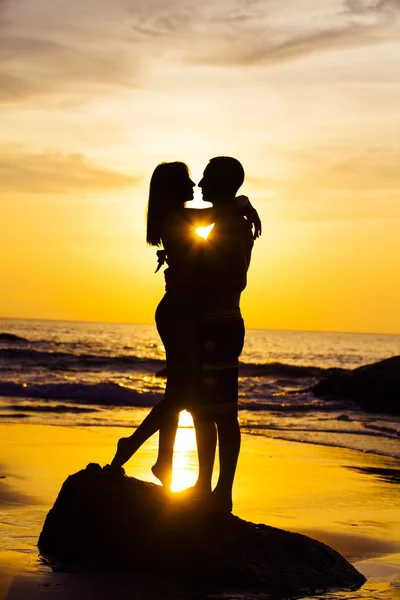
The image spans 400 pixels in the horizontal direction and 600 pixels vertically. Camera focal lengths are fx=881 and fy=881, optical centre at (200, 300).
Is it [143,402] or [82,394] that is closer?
[143,402]

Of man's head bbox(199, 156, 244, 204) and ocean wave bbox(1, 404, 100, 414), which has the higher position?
man's head bbox(199, 156, 244, 204)

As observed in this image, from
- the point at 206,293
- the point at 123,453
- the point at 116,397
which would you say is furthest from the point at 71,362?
the point at 206,293

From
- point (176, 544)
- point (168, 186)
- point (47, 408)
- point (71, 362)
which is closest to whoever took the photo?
point (176, 544)

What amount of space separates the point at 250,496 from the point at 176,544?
10.4ft

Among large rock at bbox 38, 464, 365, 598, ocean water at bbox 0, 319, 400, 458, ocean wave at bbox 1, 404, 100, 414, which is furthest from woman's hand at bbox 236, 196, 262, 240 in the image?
ocean wave at bbox 1, 404, 100, 414

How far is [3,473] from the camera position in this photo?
30.6ft

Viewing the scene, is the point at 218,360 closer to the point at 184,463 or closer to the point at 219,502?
the point at 219,502

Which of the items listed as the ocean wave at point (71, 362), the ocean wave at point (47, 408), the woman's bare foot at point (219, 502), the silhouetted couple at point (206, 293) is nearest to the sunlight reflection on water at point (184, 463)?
the woman's bare foot at point (219, 502)

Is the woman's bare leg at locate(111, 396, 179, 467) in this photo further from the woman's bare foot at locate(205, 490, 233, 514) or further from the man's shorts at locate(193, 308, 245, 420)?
the woman's bare foot at locate(205, 490, 233, 514)

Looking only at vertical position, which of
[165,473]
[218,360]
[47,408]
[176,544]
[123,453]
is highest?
[218,360]

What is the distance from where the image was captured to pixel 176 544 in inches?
215

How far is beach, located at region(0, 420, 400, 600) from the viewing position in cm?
518

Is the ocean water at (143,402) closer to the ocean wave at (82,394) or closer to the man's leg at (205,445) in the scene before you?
the ocean wave at (82,394)

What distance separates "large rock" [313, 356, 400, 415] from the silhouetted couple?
15.6 meters
